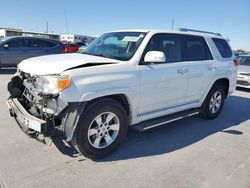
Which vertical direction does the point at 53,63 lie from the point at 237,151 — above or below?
above

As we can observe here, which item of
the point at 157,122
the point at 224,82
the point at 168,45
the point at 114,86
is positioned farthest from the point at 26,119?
the point at 224,82

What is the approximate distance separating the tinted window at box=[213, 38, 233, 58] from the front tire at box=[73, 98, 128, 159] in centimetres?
310

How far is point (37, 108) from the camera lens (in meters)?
3.44

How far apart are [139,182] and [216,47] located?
A: 12.0 feet

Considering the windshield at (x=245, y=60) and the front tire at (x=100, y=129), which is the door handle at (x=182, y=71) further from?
the windshield at (x=245, y=60)

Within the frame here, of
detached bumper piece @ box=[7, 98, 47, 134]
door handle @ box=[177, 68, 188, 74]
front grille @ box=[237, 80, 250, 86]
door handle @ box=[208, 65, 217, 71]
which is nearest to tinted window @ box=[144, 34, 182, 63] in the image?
door handle @ box=[177, 68, 188, 74]

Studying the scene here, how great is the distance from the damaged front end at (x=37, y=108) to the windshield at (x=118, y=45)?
1.20 metres

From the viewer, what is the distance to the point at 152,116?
4.08 meters

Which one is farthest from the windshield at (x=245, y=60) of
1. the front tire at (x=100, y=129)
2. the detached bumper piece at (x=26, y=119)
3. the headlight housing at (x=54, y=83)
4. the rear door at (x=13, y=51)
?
the detached bumper piece at (x=26, y=119)

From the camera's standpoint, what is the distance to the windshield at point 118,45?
3853mm

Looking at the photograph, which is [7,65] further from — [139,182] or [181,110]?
[139,182]

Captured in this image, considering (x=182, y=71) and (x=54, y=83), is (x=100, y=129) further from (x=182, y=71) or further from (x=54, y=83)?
(x=182, y=71)

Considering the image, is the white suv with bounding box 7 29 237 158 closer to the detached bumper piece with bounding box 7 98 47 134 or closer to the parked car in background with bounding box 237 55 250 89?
the detached bumper piece with bounding box 7 98 47 134

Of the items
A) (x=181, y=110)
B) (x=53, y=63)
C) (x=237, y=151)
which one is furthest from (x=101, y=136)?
(x=237, y=151)
